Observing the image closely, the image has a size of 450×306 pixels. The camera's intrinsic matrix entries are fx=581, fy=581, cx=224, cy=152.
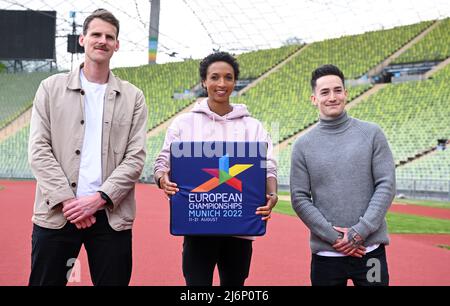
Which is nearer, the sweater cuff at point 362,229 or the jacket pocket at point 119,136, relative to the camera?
the sweater cuff at point 362,229

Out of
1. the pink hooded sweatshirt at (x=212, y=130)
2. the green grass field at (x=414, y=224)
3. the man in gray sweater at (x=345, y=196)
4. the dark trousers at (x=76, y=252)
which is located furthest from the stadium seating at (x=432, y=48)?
the dark trousers at (x=76, y=252)

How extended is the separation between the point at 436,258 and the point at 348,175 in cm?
591

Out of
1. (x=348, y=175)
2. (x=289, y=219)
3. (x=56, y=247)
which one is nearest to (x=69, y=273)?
(x=56, y=247)

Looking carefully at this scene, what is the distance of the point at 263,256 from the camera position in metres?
8.20

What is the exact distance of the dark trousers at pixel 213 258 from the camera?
3.25m

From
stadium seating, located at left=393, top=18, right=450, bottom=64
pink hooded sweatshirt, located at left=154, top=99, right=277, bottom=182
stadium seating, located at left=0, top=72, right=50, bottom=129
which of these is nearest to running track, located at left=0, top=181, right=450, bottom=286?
pink hooded sweatshirt, located at left=154, top=99, right=277, bottom=182

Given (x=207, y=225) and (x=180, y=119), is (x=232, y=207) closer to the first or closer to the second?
(x=207, y=225)

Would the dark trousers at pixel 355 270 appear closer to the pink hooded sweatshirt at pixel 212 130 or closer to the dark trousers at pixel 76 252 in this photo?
the pink hooded sweatshirt at pixel 212 130

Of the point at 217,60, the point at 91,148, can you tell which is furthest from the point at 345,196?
the point at 91,148

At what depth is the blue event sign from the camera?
3072 mm

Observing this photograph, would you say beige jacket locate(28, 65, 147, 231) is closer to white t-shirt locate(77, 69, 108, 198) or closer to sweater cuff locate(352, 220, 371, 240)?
white t-shirt locate(77, 69, 108, 198)

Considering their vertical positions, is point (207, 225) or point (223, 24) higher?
point (223, 24)

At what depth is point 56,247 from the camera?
10.3ft

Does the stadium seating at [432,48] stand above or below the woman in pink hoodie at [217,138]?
above
